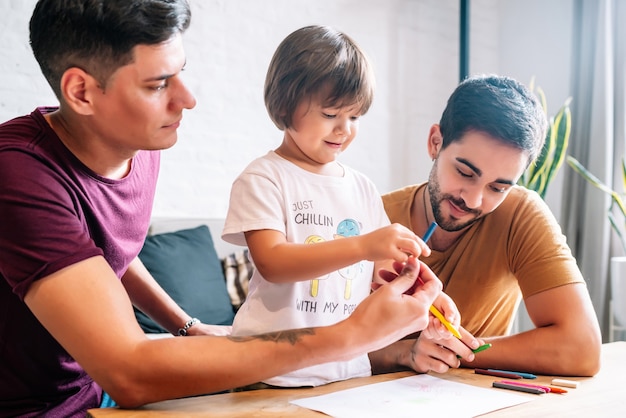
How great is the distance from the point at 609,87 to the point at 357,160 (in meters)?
1.53

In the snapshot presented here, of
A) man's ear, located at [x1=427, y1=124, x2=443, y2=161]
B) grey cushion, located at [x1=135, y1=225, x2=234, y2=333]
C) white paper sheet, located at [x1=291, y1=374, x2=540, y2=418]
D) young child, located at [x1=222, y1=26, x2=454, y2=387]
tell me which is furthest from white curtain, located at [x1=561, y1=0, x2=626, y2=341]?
white paper sheet, located at [x1=291, y1=374, x2=540, y2=418]

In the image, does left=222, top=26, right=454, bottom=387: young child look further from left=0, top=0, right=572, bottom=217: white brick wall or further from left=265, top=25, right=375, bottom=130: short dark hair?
left=0, top=0, right=572, bottom=217: white brick wall

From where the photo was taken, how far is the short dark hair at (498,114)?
150 centimetres

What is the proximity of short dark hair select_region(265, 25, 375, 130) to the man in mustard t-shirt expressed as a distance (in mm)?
346

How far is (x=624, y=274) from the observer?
3326 mm

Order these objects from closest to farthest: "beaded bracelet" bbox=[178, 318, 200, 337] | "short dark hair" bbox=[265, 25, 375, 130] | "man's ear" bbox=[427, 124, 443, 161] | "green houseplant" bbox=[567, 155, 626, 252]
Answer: "short dark hair" bbox=[265, 25, 375, 130] → "beaded bracelet" bbox=[178, 318, 200, 337] → "man's ear" bbox=[427, 124, 443, 161] → "green houseplant" bbox=[567, 155, 626, 252]

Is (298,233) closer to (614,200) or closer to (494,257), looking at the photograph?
(494,257)

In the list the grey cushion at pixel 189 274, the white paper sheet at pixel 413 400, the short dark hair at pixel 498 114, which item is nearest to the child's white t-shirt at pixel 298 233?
the white paper sheet at pixel 413 400

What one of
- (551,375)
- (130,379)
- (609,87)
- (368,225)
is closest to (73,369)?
(130,379)

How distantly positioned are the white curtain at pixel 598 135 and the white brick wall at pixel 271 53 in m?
0.19

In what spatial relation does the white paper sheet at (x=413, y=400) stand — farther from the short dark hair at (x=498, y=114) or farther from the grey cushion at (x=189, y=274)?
the grey cushion at (x=189, y=274)

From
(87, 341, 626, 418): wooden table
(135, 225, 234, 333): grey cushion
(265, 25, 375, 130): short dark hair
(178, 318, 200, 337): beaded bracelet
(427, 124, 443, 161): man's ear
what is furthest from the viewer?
(135, 225, 234, 333): grey cushion

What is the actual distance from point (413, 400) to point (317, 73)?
62cm

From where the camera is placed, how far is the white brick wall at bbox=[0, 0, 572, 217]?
137 inches
